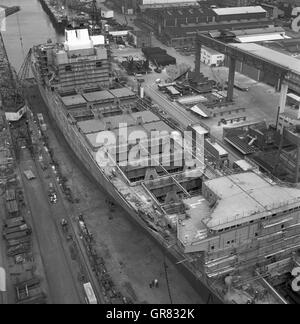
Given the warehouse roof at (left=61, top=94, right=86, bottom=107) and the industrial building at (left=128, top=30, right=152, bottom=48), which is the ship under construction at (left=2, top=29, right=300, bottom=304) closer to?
the warehouse roof at (left=61, top=94, right=86, bottom=107)

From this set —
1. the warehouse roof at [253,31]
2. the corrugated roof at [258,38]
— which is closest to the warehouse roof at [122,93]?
the corrugated roof at [258,38]

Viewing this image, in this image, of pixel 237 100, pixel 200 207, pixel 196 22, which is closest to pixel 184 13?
pixel 196 22

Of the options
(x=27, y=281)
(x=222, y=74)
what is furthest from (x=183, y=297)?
(x=222, y=74)

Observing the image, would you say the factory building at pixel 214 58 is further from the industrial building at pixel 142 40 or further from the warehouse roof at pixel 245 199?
the warehouse roof at pixel 245 199

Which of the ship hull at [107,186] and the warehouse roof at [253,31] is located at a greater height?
the warehouse roof at [253,31]

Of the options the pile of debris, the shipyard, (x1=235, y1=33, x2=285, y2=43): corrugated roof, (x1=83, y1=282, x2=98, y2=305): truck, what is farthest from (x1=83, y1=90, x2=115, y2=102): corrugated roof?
(x1=235, y1=33, x2=285, y2=43): corrugated roof

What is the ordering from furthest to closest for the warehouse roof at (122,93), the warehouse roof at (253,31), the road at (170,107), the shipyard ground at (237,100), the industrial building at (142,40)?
the industrial building at (142,40), the warehouse roof at (253,31), the shipyard ground at (237,100), the road at (170,107), the warehouse roof at (122,93)
